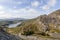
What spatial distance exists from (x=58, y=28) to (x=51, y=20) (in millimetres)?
9836

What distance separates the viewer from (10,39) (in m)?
16.8

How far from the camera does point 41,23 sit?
136 meters

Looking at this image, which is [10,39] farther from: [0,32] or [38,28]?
[38,28]

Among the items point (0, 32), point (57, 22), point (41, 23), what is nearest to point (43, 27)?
point (41, 23)

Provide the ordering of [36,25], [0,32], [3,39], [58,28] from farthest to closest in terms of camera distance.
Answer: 1. [36,25]
2. [58,28]
3. [0,32]
4. [3,39]

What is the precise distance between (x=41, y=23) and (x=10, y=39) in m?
119

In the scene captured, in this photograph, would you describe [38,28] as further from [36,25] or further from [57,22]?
[57,22]

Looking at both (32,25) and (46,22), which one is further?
(32,25)

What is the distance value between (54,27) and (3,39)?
123m

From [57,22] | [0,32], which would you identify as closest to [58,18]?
[57,22]

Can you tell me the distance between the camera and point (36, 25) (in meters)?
144

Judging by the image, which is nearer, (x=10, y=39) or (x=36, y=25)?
(x=10, y=39)

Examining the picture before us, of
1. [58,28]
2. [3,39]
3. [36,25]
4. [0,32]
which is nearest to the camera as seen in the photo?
[3,39]

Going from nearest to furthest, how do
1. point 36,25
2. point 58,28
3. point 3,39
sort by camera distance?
point 3,39 < point 58,28 < point 36,25
